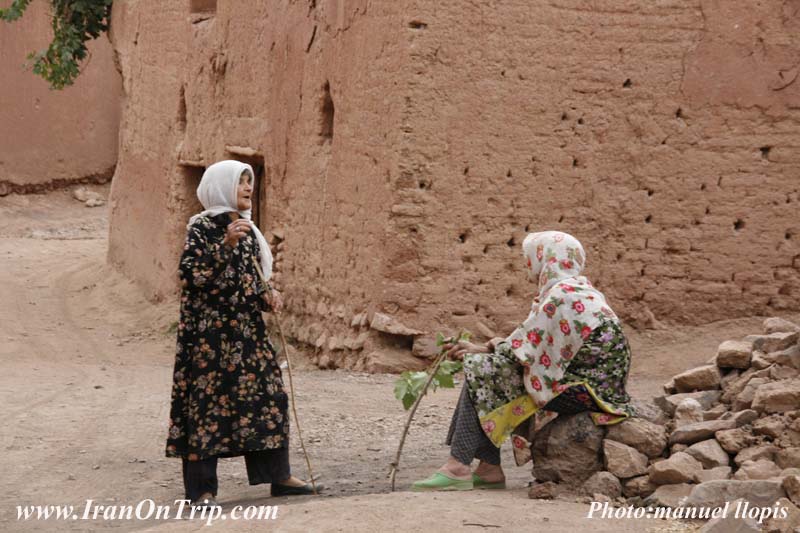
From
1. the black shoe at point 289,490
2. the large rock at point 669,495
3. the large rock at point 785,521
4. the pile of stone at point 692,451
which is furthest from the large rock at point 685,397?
the black shoe at point 289,490

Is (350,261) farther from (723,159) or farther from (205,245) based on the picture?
(205,245)

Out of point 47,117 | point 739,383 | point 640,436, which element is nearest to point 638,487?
point 640,436

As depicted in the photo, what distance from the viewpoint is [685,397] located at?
5660mm

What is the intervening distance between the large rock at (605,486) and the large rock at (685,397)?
701 mm

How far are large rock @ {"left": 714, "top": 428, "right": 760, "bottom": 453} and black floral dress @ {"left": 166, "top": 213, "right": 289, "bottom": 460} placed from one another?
183 cm

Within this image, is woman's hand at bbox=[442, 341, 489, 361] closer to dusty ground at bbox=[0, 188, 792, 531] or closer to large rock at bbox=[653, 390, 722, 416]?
dusty ground at bbox=[0, 188, 792, 531]

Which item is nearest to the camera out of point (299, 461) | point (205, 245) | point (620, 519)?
point (620, 519)

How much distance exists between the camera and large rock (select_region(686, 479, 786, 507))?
436 cm

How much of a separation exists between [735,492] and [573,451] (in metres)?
0.78

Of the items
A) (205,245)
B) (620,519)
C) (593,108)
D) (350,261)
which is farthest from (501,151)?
(620,519)

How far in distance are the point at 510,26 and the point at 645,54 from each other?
1.01 meters

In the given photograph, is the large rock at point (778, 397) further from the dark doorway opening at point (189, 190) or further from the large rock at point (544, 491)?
the dark doorway opening at point (189, 190)

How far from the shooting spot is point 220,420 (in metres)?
5.11

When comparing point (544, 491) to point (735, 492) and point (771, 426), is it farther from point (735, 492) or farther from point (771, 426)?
point (771, 426)
